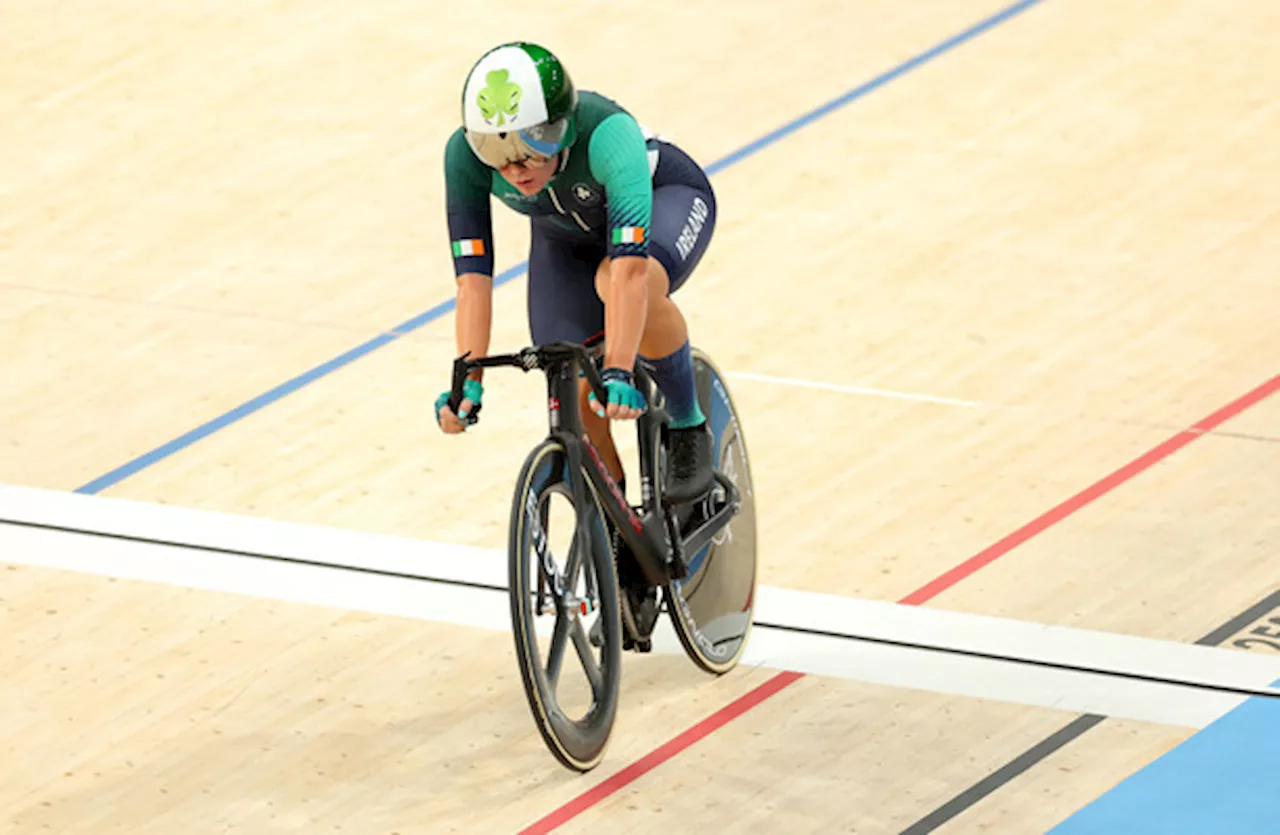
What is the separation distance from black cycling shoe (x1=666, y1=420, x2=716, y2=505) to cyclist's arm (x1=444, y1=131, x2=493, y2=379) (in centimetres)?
58

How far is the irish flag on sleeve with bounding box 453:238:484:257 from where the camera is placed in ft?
16.4

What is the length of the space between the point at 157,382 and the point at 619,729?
96.7 inches

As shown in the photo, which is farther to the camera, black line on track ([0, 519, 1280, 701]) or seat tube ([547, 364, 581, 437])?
black line on track ([0, 519, 1280, 701])

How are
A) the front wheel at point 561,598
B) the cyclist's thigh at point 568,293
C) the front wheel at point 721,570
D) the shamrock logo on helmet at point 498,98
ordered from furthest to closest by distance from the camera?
the front wheel at point 721,570
the cyclist's thigh at point 568,293
the front wheel at point 561,598
the shamrock logo on helmet at point 498,98

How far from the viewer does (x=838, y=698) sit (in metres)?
5.38

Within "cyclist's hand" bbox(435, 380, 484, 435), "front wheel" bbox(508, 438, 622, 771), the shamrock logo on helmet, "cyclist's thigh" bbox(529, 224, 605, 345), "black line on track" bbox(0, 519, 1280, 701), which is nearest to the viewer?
the shamrock logo on helmet

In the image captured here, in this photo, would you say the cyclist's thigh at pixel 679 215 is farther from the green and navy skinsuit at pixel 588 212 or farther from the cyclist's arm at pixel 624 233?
the cyclist's arm at pixel 624 233

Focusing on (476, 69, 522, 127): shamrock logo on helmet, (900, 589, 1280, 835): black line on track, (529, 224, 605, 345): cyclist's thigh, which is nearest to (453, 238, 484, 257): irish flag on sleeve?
(529, 224, 605, 345): cyclist's thigh

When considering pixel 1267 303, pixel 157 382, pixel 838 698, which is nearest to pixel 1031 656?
pixel 838 698

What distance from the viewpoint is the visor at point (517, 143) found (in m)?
4.66

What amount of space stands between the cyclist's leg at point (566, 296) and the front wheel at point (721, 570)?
46 cm

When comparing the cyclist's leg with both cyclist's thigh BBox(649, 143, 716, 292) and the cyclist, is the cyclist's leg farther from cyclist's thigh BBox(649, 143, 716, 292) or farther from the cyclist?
cyclist's thigh BBox(649, 143, 716, 292)

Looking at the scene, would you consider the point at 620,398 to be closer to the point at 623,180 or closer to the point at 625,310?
the point at 625,310

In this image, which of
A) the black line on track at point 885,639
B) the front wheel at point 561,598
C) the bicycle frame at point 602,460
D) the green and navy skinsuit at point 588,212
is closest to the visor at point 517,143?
the green and navy skinsuit at point 588,212
